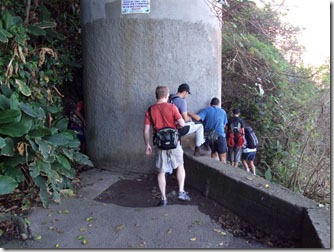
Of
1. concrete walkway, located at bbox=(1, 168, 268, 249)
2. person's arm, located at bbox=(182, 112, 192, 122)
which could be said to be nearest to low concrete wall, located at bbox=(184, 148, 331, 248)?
concrete walkway, located at bbox=(1, 168, 268, 249)

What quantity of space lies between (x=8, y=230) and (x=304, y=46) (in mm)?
10243

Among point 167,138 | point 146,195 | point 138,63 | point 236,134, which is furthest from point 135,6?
point 236,134

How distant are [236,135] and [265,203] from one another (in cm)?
325

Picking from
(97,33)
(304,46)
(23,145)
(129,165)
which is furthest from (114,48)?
(304,46)

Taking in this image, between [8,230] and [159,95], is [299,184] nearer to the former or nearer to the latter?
[159,95]

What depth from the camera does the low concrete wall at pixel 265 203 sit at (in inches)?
123

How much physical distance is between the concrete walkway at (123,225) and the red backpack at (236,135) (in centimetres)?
230

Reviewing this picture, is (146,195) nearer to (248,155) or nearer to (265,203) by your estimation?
(265,203)

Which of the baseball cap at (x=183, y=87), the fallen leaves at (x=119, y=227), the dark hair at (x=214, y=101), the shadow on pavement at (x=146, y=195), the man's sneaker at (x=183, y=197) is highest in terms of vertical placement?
the baseball cap at (x=183, y=87)

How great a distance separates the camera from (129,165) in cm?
579

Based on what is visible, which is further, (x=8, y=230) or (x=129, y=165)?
(x=129, y=165)

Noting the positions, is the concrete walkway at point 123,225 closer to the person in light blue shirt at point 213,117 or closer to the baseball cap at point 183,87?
the person in light blue shirt at point 213,117

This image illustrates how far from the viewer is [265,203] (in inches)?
147

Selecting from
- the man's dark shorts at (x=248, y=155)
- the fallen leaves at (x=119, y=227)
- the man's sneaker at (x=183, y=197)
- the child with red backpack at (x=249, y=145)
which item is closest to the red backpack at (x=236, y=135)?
the child with red backpack at (x=249, y=145)
